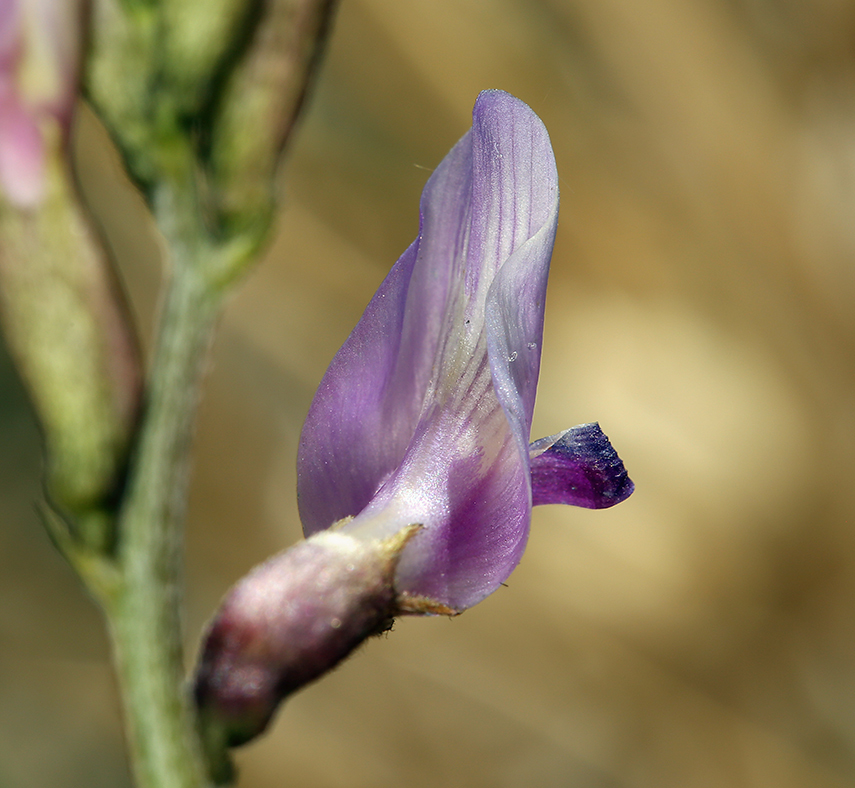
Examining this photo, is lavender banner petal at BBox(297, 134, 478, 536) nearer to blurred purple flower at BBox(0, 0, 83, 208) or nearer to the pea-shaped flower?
the pea-shaped flower

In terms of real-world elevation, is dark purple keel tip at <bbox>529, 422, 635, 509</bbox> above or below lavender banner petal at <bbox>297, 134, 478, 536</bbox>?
below

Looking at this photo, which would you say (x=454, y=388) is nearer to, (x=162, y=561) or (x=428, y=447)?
(x=428, y=447)

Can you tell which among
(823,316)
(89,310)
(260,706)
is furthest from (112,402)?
(823,316)

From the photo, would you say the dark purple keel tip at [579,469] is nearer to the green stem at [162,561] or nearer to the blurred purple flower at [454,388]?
the blurred purple flower at [454,388]

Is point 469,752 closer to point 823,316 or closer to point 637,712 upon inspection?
point 637,712

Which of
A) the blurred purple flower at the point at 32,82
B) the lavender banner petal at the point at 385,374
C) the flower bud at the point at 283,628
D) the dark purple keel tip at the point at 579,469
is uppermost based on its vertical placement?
the blurred purple flower at the point at 32,82

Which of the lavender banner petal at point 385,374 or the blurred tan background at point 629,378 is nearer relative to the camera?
the lavender banner petal at point 385,374

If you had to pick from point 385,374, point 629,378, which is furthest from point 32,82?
A: point 629,378

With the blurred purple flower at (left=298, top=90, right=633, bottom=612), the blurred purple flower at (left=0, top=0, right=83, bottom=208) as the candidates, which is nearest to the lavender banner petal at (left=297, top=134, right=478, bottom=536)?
the blurred purple flower at (left=298, top=90, right=633, bottom=612)

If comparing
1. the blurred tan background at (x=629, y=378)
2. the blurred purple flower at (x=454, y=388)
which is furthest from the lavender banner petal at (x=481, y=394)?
the blurred tan background at (x=629, y=378)
